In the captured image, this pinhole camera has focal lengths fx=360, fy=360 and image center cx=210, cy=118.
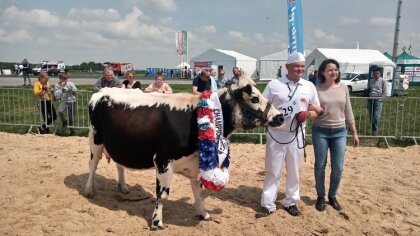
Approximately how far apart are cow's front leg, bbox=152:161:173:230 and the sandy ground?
0.15 metres

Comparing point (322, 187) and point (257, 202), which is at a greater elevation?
point (322, 187)

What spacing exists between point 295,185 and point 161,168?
1856mm

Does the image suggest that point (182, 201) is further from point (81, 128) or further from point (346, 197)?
point (81, 128)

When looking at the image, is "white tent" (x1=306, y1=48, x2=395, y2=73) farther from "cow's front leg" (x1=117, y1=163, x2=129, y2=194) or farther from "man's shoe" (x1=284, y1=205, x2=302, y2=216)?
"cow's front leg" (x1=117, y1=163, x2=129, y2=194)

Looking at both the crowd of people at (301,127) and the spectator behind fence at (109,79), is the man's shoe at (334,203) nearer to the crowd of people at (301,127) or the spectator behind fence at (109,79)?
the crowd of people at (301,127)

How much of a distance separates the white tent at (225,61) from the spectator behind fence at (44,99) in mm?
30171

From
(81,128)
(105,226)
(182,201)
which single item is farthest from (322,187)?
(81,128)

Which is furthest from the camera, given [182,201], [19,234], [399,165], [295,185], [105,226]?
[399,165]

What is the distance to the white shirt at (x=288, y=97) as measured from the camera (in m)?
4.55

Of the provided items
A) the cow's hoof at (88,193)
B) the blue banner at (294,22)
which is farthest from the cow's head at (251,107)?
the blue banner at (294,22)

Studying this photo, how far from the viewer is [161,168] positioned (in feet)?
14.1

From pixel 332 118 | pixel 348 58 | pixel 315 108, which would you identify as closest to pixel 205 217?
pixel 315 108

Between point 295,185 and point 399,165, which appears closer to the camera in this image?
point 295,185

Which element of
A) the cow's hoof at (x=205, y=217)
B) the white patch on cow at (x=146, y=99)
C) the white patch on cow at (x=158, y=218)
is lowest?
the cow's hoof at (x=205, y=217)
